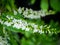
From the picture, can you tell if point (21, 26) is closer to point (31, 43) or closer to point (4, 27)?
point (4, 27)

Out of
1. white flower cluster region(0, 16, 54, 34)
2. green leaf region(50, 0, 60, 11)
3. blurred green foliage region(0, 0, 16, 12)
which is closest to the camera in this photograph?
white flower cluster region(0, 16, 54, 34)

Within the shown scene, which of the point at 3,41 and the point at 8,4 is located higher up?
the point at 8,4

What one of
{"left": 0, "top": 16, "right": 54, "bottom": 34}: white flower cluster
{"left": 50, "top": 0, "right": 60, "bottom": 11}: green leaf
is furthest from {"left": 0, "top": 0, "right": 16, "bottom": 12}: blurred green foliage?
{"left": 0, "top": 16, "right": 54, "bottom": 34}: white flower cluster

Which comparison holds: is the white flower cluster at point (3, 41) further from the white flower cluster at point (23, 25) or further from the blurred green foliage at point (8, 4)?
the blurred green foliage at point (8, 4)

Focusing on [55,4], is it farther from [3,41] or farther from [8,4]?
[3,41]

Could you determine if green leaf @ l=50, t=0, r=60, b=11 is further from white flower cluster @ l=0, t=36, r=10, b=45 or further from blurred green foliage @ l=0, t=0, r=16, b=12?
white flower cluster @ l=0, t=36, r=10, b=45

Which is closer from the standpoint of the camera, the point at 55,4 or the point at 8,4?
the point at 8,4

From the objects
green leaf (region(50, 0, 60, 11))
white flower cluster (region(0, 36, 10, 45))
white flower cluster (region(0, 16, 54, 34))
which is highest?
green leaf (region(50, 0, 60, 11))

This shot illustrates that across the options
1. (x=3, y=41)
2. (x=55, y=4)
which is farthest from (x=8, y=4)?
(x=3, y=41)

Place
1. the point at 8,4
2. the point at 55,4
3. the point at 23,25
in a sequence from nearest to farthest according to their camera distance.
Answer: the point at 23,25
the point at 8,4
the point at 55,4

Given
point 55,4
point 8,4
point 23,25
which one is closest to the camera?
point 23,25

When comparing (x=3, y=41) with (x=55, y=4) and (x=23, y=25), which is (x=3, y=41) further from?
(x=55, y=4)
